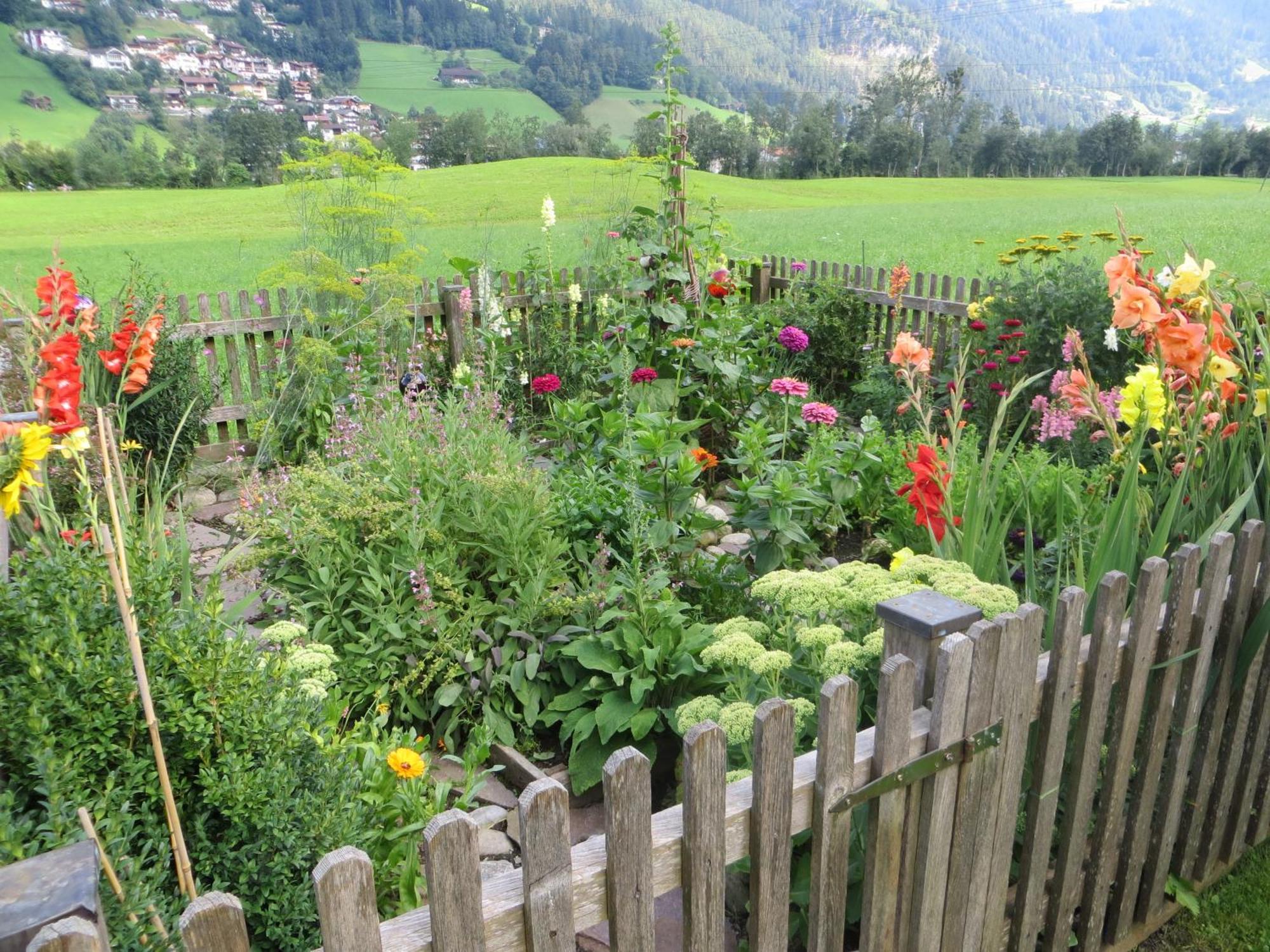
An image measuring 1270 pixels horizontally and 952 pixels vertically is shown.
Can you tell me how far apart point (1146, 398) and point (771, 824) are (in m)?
1.65

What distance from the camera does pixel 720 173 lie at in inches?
1925

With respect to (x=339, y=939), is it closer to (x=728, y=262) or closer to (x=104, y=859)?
(x=104, y=859)

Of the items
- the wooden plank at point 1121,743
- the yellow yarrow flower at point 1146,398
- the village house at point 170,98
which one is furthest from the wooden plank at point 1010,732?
the village house at point 170,98

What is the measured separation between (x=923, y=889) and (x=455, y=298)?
5.55 metres

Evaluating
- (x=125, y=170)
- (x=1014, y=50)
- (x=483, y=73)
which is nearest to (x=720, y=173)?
(x=125, y=170)

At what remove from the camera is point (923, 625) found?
1307 millimetres

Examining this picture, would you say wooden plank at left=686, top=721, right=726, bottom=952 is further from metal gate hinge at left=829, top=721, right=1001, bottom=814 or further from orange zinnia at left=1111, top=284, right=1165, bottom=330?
orange zinnia at left=1111, top=284, right=1165, bottom=330

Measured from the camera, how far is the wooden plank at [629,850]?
0.97m

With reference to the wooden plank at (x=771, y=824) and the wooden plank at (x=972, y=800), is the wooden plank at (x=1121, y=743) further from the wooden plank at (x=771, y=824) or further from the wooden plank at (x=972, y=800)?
the wooden plank at (x=771, y=824)

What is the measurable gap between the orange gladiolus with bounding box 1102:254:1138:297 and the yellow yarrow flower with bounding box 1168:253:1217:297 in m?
0.11

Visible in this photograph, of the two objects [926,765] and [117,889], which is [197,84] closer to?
[117,889]

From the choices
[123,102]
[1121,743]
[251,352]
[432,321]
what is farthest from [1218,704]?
[123,102]

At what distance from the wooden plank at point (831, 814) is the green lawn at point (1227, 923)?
49.0 inches

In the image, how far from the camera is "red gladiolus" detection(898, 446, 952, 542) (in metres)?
2.18
